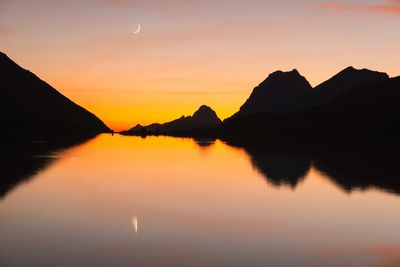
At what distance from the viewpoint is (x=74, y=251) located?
21094mm

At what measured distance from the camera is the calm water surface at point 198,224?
20.4 metres

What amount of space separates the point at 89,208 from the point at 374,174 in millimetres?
39879

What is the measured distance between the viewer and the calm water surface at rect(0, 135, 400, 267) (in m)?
20.4

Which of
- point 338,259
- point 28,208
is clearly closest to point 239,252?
point 338,259

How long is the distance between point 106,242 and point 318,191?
2800cm

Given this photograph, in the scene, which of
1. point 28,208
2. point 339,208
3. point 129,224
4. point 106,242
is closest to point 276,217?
point 339,208

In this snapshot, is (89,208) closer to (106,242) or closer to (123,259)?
(106,242)

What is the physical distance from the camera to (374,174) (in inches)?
2323

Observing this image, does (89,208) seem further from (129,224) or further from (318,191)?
(318,191)

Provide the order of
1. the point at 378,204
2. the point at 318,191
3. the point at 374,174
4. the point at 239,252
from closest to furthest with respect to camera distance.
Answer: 1. the point at 239,252
2. the point at 378,204
3. the point at 318,191
4. the point at 374,174

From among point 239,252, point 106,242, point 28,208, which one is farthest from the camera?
point 28,208

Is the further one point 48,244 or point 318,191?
point 318,191

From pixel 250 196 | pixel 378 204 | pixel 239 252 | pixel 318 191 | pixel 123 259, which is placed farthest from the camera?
pixel 318 191

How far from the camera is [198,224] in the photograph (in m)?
28.4
